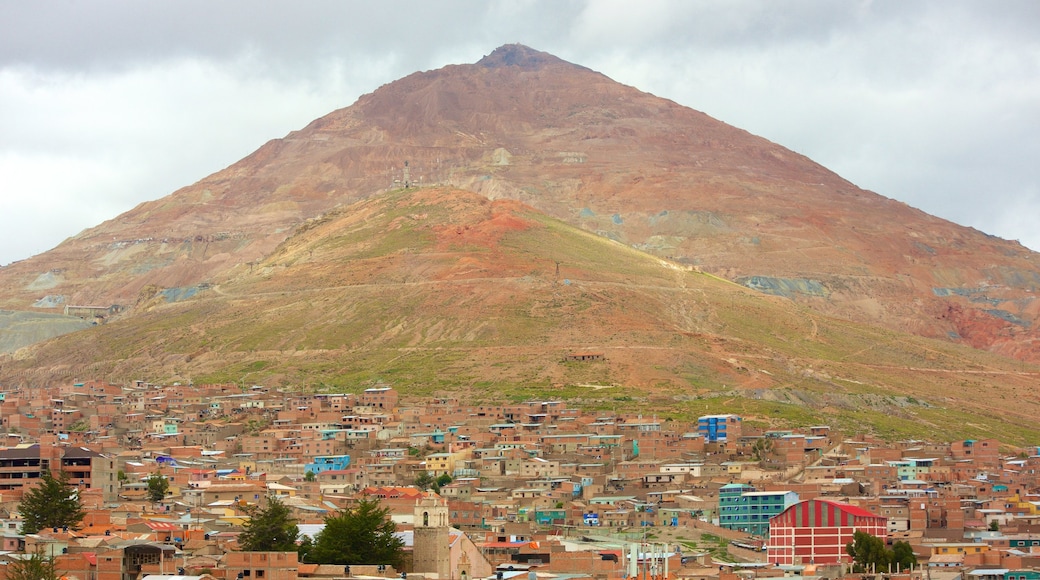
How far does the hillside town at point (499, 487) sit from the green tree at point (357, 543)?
787mm

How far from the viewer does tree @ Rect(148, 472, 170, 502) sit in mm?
71644

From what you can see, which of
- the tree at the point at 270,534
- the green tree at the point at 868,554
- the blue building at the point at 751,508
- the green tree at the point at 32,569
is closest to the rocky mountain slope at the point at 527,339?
the blue building at the point at 751,508

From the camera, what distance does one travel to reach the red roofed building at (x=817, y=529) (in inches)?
2726

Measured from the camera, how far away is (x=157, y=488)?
237 ft

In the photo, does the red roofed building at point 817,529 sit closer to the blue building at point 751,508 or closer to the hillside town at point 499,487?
the hillside town at point 499,487

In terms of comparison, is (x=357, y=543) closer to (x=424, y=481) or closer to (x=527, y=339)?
(x=424, y=481)

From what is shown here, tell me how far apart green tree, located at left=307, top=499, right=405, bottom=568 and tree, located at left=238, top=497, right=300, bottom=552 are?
77 cm

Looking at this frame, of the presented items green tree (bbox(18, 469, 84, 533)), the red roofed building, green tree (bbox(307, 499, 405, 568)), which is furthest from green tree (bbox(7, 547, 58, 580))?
the red roofed building

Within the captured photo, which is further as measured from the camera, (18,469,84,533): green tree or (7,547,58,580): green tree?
(18,469,84,533): green tree

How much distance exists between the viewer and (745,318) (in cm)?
16075

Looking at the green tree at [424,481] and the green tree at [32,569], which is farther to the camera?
the green tree at [424,481]

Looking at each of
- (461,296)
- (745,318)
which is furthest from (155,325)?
(745,318)

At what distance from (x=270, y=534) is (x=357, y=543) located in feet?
9.44

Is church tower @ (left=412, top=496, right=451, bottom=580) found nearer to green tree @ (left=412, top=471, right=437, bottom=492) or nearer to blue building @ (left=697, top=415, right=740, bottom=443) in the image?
green tree @ (left=412, top=471, right=437, bottom=492)
